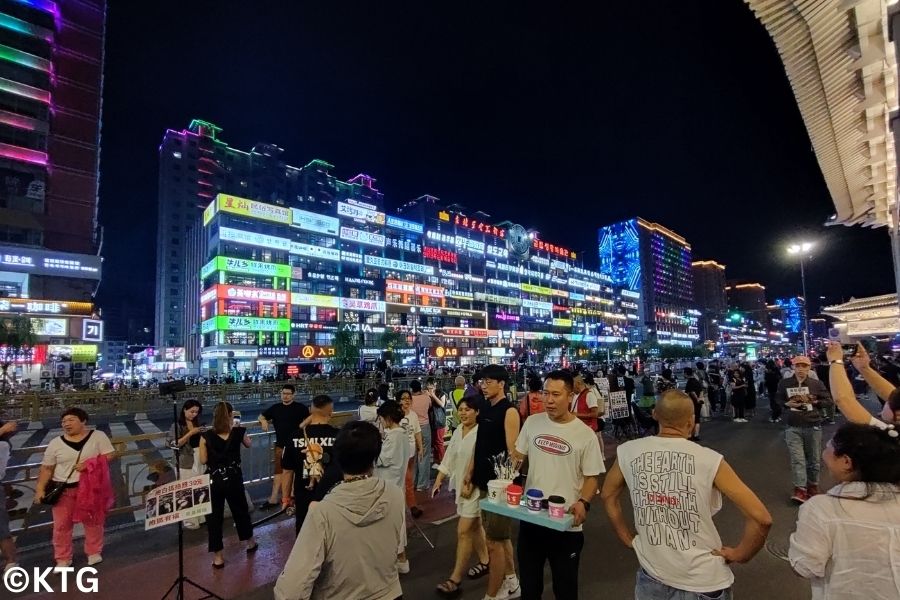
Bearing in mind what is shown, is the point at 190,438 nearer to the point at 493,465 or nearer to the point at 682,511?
the point at 493,465

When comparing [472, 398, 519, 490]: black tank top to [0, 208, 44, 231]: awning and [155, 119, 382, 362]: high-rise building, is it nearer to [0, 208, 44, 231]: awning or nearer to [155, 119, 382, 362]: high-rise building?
[0, 208, 44, 231]: awning

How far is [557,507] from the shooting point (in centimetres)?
316

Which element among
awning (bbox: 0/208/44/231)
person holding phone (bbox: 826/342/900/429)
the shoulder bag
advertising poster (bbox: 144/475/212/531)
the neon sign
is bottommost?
the shoulder bag

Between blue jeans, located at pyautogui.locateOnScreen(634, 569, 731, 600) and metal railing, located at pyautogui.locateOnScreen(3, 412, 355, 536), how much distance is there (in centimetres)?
647

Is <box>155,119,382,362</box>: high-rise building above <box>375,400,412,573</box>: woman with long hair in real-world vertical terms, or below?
above

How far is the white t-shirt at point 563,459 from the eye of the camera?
345 centimetres

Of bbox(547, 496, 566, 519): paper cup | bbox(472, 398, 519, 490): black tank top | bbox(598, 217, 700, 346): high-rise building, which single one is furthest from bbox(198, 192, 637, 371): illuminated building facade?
bbox(547, 496, 566, 519): paper cup

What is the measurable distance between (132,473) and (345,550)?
1128 cm

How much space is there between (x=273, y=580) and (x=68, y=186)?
59.4 meters

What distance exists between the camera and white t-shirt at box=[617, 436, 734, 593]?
2.43 metres

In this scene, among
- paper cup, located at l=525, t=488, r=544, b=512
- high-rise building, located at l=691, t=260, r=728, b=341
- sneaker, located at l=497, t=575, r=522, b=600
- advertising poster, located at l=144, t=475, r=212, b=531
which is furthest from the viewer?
high-rise building, located at l=691, t=260, r=728, b=341

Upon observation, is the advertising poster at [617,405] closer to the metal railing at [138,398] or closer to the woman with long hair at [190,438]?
the woman with long hair at [190,438]

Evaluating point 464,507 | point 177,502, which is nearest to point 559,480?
point 464,507

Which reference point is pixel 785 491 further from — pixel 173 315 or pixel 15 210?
pixel 173 315
